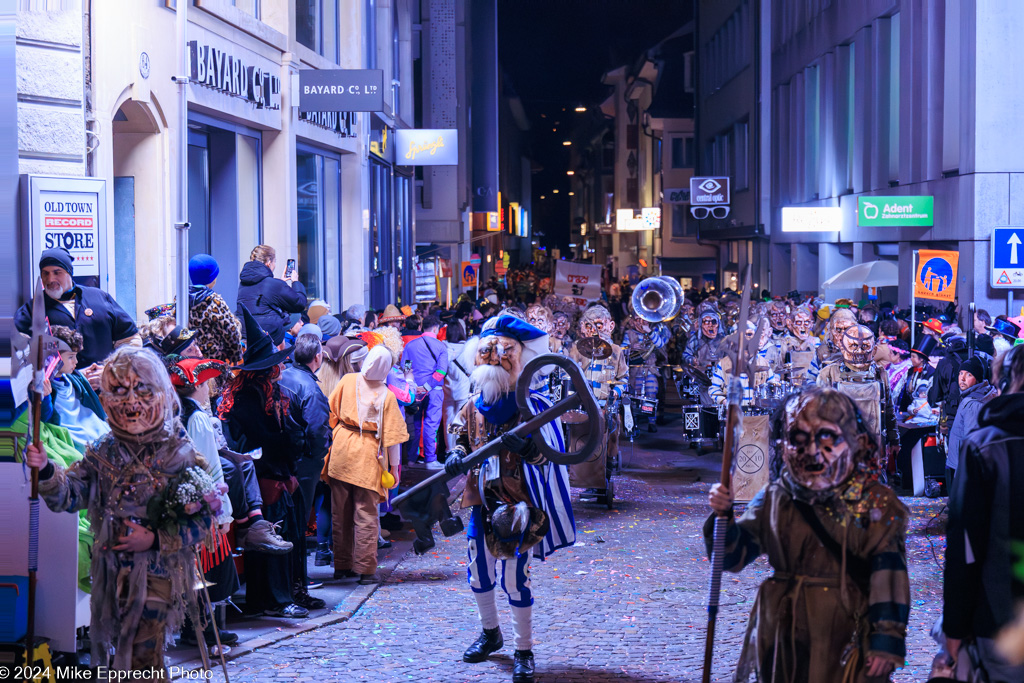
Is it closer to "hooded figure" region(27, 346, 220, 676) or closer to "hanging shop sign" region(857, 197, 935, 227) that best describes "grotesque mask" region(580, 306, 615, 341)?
A: "hooded figure" region(27, 346, 220, 676)

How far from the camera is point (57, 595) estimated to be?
222 inches

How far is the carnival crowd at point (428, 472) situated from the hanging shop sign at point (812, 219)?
18.6 metres

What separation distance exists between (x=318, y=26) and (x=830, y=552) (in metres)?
17.3

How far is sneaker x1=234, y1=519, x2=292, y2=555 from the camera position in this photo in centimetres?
677

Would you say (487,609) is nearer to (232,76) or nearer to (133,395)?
(133,395)

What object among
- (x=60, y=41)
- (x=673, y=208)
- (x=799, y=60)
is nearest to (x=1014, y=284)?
(x=60, y=41)

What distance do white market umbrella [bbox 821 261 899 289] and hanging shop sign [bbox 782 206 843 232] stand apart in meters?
5.85

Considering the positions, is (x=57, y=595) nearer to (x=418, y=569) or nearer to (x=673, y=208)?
(x=418, y=569)

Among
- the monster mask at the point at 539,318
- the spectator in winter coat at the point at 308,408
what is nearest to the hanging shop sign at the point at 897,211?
the monster mask at the point at 539,318

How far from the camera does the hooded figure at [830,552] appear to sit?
13.5ft

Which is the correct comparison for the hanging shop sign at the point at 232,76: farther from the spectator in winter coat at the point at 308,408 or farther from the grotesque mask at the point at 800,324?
the grotesque mask at the point at 800,324

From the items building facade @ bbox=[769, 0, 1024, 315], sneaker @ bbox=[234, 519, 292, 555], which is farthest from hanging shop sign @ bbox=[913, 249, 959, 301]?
sneaker @ bbox=[234, 519, 292, 555]

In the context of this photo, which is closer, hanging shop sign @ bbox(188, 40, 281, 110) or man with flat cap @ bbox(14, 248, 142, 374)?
man with flat cap @ bbox(14, 248, 142, 374)

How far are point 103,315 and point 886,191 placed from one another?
2271cm
